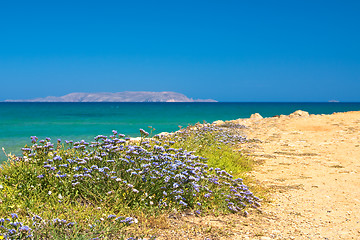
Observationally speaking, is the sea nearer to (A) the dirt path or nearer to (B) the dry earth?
(B) the dry earth

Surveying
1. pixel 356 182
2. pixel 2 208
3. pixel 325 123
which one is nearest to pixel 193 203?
pixel 2 208

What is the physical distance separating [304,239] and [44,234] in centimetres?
332

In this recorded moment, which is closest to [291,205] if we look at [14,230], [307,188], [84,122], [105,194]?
[307,188]

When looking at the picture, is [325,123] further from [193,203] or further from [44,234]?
[44,234]

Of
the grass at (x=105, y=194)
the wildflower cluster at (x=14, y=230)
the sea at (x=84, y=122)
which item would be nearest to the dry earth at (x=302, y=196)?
the grass at (x=105, y=194)

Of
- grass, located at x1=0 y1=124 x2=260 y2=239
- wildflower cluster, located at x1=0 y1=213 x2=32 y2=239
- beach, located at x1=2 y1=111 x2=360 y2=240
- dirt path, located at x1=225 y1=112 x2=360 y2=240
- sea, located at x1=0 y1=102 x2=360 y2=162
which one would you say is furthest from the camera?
sea, located at x1=0 y1=102 x2=360 y2=162

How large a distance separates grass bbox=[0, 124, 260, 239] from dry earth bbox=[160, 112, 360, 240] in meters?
0.40

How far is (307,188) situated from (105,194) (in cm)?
450

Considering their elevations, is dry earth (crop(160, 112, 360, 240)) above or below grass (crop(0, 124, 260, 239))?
below

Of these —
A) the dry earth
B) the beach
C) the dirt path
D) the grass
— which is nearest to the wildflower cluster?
the grass

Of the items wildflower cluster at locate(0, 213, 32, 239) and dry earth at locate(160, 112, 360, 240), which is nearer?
wildflower cluster at locate(0, 213, 32, 239)

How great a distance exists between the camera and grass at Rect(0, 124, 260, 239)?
379cm

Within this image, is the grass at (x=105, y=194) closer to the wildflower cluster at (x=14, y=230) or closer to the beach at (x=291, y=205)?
the wildflower cluster at (x=14, y=230)

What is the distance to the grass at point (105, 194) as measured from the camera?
379 centimetres
